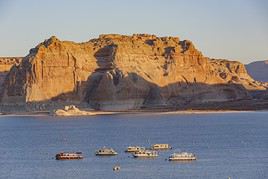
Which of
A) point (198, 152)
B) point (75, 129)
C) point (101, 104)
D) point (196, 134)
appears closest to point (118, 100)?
point (101, 104)

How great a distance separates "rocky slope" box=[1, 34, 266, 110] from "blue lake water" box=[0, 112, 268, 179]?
133 feet

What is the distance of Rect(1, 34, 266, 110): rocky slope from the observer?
184125 millimetres

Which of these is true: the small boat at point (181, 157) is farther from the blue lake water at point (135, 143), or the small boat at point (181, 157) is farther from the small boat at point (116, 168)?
the small boat at point (116, 168)

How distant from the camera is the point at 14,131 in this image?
13312 centimetres

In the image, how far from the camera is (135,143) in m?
99.9

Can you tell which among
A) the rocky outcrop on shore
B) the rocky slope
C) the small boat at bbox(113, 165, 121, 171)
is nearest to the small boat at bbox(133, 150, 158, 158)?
the small boat at bbox(113, 165, 121, 171)

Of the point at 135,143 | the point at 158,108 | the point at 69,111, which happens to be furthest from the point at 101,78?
the point at 135,143

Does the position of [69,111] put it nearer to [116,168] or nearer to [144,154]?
[144,154]

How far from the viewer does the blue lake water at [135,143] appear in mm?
67938

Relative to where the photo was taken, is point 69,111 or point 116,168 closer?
point 116,168

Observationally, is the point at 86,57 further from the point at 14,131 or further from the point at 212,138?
the point at 212,138

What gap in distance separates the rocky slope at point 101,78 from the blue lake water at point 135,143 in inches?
1597

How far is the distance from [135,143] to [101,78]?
286 ft

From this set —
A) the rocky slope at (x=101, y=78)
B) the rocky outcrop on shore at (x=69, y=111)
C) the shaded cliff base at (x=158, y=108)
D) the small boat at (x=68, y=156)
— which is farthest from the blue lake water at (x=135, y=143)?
the rocky slope at (x=101, y=78)
